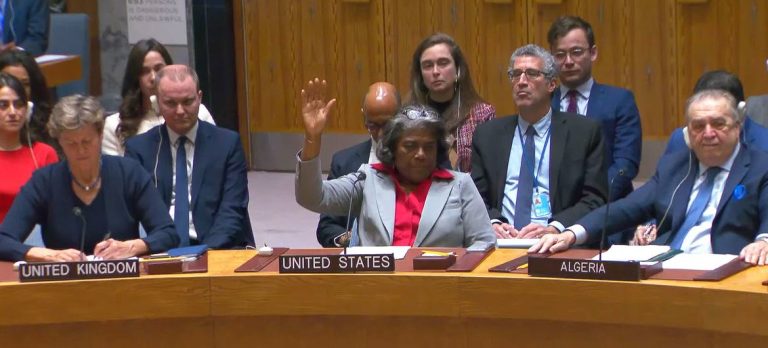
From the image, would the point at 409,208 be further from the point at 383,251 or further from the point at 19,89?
the point at 19,89

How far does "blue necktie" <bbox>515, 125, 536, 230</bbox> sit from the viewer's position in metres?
5.04

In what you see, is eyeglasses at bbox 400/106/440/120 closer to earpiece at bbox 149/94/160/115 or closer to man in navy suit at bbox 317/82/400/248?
man in navy suit at bbox 317/82/400/248

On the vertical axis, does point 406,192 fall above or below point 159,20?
below

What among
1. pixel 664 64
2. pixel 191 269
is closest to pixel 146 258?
pixel 191 269

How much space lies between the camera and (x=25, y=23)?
24.9ft

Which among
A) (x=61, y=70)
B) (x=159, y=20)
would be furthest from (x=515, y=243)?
(x=159, y=20)

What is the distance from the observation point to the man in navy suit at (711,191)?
4.19m

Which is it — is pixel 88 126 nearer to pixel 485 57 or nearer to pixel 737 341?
pixel 737 341

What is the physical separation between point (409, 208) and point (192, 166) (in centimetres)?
98

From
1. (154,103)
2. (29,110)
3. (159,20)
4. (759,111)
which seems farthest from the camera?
(159,20)

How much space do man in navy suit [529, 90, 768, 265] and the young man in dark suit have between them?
0.66 meters

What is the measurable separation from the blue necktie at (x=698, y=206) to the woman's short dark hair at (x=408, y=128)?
0.79m

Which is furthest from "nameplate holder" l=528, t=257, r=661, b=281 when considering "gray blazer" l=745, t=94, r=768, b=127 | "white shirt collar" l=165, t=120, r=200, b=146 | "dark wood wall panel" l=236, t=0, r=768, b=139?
"dark wood wall panel" l=236, t=0, r=768, b=139

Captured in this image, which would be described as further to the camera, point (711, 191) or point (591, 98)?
point (591, 98)
